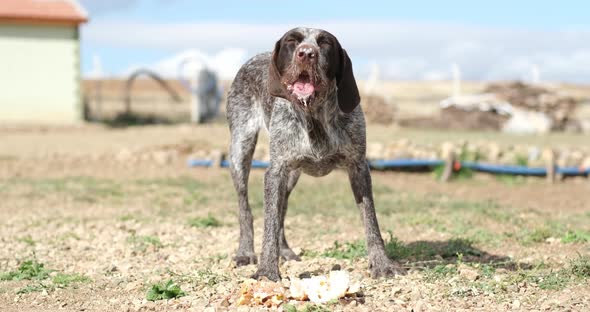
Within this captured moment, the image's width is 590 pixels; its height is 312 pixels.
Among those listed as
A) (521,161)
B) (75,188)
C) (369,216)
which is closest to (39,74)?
(75,188)

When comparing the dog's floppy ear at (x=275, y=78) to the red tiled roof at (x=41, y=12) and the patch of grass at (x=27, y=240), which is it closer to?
the patch of grass at (x=27, y=240)

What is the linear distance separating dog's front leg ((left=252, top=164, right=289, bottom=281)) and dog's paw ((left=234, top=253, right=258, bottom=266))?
890 mm

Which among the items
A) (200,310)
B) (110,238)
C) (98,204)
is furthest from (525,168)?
(200,310)

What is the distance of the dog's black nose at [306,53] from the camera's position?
5.17 metres

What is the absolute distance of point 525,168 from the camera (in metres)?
14.0

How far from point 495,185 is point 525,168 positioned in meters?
0.86

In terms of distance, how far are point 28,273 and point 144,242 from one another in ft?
4.85

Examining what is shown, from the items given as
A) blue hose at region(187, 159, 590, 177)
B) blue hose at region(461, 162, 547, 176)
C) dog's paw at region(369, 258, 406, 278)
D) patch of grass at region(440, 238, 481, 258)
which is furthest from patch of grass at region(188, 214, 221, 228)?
blue hose at region(461, 162, 547, 176)

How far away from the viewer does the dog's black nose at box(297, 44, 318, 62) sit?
17.0 ft

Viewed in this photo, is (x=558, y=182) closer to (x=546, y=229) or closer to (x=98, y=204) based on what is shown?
(x=546, y=229)

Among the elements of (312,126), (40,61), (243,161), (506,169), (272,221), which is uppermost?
(312,126)

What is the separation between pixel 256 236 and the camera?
8391 mm

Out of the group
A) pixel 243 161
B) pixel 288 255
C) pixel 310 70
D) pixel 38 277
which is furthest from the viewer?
pixel 243 161

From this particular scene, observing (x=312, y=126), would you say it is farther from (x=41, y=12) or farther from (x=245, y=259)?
(x=41, y=12)
